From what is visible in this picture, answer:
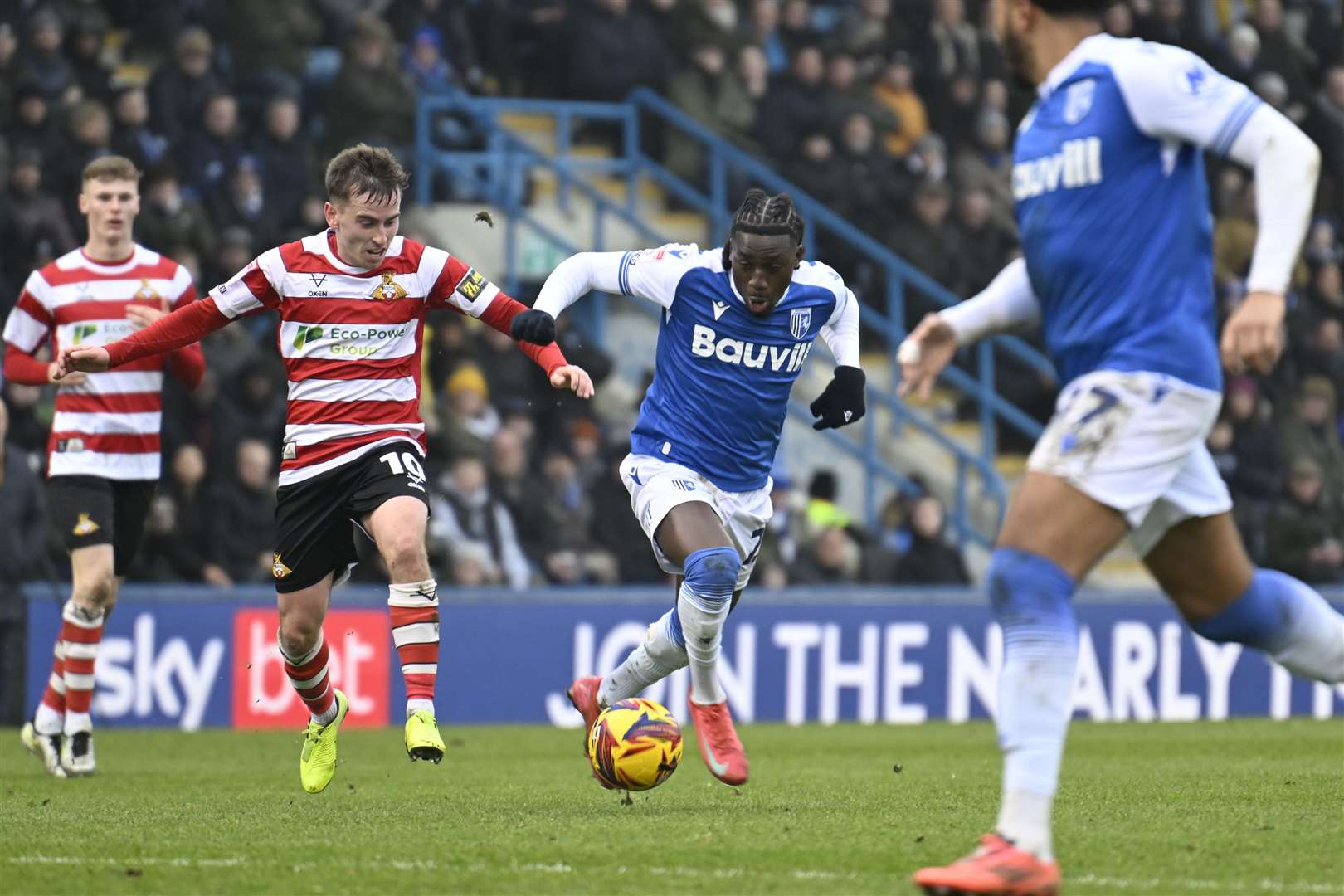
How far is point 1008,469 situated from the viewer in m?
Answer: 18.3

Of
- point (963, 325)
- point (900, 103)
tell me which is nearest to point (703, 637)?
point (963, 325)

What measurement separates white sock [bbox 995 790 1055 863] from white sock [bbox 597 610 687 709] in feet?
11.0

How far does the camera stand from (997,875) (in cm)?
474

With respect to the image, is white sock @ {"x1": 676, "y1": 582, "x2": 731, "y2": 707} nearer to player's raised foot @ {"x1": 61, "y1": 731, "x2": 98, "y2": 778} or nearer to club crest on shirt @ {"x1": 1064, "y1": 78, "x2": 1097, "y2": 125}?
club crest on shirt @ {"x1": 1064, "y1": 78, "x2": 1097, "y2": 125}

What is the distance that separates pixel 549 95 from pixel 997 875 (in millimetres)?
14618

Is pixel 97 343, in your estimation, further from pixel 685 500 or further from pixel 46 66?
pixel 46 66

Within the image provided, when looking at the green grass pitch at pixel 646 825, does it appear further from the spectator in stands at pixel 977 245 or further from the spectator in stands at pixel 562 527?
the spectator in stands at pixel 977 245

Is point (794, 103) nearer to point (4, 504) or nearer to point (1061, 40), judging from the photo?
point (4, 504)

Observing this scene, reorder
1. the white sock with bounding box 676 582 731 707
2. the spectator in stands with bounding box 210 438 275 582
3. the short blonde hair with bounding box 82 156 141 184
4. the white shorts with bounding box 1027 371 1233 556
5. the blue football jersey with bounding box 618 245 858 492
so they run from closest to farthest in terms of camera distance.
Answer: the white shorts with bounding box 1027 371 1233 556 < the white sock with bounding box 676 582 731 707 < the blue football jersey with bounding box 618 245 858 492 < the short blonde hair with bounding box 82 156 141 184 < the spectator in stands with bounding box 210 438 275 582

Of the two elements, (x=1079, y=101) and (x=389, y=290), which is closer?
(x=1079, y=101)

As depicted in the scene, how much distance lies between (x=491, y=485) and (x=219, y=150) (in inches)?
125

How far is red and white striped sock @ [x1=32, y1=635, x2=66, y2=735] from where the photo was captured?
9906 mm

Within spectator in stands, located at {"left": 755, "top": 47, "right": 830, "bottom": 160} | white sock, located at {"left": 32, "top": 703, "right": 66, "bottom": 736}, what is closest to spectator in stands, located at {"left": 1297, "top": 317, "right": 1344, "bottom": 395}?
spectator in stands, located at {"left": 755, "top": 47, "right": 830, "bottom": 160}

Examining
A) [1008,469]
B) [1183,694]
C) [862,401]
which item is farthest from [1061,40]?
[1008,469]
